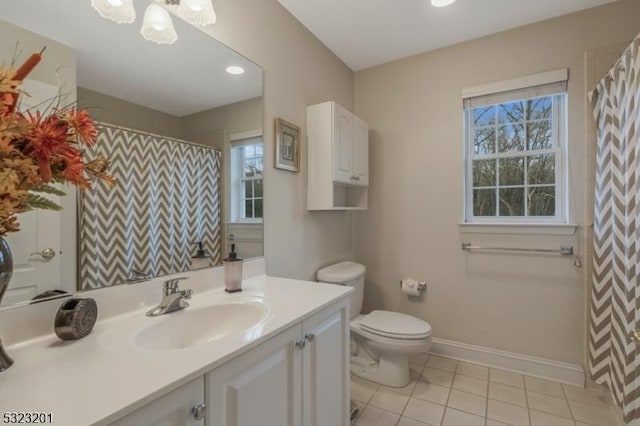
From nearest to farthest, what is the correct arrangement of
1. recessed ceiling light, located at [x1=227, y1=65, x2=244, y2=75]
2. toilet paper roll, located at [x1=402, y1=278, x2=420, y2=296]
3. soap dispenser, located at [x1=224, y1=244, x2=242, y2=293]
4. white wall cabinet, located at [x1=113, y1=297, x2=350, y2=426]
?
white wall cabinet, located at [x1=113, y1=297, x2=350, y2=426], soap dispenser, located at [x1=224, y1=244, x2=242, y2=293], recessed ceiling light, located at [x1=227, y1=65, x2=244, y2=75], toilet paper roll, located at [x1=402, y1=278, x2=420, y2=296]

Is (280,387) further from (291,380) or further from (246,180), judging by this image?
(246,180)

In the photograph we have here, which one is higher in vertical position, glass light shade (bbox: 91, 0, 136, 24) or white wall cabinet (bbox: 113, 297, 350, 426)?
glass light shade (bbox: 91, 0, 136, 24)

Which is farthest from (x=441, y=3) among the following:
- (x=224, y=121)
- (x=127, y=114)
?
(x=127, y=114)

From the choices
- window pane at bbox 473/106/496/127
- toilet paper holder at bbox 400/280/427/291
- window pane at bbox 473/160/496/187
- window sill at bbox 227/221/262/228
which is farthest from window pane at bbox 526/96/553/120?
window sill at bbox 227/221/262/228

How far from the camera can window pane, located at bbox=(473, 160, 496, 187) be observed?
234 cm

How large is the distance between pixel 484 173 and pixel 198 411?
7.93 feet

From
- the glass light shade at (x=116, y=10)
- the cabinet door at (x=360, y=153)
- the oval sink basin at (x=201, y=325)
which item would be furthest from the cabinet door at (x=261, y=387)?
the cabinet door at (x=360, y=153)

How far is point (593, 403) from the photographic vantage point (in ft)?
5.96

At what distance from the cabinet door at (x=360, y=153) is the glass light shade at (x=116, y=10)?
5.03ft

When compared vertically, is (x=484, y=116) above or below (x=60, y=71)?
above

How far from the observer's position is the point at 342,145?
7.03 feet

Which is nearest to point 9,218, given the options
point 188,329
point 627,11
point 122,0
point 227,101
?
point 188,329

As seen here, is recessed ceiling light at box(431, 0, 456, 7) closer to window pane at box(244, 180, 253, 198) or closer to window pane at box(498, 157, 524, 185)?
window pane at box(498, 157, 524, 185)

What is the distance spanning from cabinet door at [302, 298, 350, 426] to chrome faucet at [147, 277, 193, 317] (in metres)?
0.49
